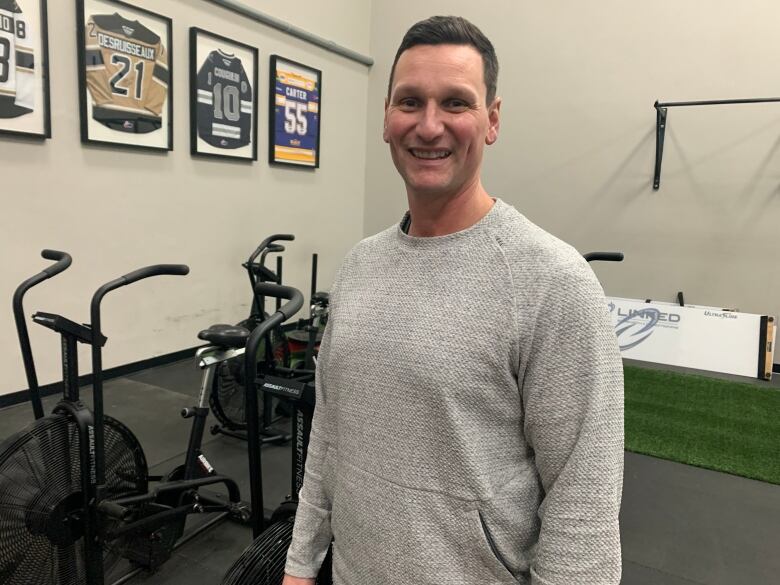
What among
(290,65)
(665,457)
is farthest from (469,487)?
(290,65)

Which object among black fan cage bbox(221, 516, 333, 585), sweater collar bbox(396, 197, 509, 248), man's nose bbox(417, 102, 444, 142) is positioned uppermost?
man's nose bbox(417, 102, 444, 142)

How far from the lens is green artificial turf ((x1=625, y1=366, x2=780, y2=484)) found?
9.87ft

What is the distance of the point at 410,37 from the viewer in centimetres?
80

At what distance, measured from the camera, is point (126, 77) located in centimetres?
355

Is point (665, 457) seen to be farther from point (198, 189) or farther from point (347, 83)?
point (347, 83)

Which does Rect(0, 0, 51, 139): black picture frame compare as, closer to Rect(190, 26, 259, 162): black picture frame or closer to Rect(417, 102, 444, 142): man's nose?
Rect(190, 26, 259, 162): black picture frame

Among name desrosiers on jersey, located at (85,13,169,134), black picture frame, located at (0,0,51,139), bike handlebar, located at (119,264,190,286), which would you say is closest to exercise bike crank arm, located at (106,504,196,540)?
bike handlebar, located at (119,264,190,286)

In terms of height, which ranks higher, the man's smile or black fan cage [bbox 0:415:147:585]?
the man's smile

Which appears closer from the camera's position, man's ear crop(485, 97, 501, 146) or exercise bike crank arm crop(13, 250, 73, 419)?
man's ear crop(485, 97, 501, 146)

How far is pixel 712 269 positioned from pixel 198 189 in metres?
4.41

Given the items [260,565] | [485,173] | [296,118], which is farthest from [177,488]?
[485,173]

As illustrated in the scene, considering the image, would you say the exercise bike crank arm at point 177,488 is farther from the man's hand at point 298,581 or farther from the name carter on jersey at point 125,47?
the name carter on jersey at point 125,47

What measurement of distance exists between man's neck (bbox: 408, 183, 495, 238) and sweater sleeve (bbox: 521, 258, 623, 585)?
18cm

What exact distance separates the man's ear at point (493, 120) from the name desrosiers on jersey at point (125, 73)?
339 centimetres
